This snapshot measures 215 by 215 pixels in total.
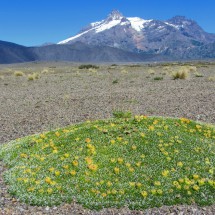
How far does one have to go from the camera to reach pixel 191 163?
11.1 metres

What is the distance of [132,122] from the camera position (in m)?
13.3

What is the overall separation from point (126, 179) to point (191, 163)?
204 cm

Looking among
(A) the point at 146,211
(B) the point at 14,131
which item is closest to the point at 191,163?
(A) the point at 146,211

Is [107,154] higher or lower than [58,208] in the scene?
higher

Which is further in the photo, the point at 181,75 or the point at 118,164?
the point at 181,75

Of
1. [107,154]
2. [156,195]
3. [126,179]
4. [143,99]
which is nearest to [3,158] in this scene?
[107,154]

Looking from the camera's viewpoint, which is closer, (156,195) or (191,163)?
(156,195)

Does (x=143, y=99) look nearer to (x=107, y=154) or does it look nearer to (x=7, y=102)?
(x=7, y=102)

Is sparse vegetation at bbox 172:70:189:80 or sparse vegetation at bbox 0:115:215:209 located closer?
sparse vegetation at bbox 0:115:215:209

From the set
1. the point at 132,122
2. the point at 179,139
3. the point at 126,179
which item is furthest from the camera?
the point at 132,122

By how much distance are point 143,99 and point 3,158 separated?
1569cm

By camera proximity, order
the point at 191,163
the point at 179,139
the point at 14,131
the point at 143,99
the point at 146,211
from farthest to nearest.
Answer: the point at 143,99 < the point at 14,131 < the point at 179,139 < the point at 191,163 < the point at 146,211

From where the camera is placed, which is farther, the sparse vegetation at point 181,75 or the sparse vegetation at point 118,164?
the sparse vegetation at point 181,75

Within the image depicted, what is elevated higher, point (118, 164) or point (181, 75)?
point (118, 164)
